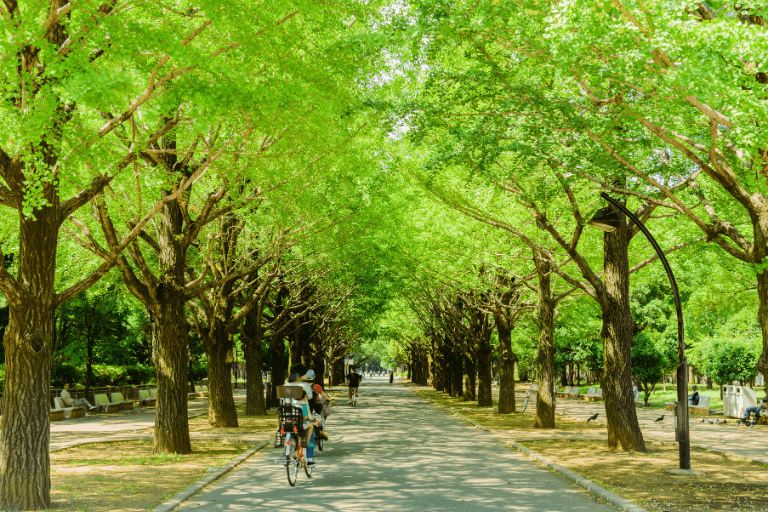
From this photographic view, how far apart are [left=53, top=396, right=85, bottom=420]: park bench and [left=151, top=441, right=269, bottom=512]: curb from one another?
1490 cm

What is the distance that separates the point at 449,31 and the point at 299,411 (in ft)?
21.2

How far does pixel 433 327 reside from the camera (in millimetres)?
43656

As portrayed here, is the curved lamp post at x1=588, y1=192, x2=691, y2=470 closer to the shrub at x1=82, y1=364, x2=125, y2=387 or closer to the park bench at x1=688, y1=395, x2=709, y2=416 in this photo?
the park bench at x1=688, y1=395, x2=709, y2=416

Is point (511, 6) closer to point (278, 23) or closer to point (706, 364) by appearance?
point (278, 23)

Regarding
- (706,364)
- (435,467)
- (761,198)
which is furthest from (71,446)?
(706,364)

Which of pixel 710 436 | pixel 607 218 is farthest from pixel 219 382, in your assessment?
pixel 710 436

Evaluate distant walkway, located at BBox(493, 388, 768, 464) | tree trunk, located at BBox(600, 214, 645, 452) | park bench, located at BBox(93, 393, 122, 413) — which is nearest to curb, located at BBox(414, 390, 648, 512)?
tree trunk, located at BBox(600, 214, 645, 452)

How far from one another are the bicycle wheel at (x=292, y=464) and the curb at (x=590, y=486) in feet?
14.3

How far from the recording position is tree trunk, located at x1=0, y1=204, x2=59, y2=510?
27.8 feet

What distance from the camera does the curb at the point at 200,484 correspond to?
848 centimetres

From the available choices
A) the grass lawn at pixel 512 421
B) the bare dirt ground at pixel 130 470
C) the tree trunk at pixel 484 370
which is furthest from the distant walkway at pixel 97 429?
the tree trunk at pixel 484 370

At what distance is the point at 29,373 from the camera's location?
873cm

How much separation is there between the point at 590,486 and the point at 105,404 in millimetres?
25288

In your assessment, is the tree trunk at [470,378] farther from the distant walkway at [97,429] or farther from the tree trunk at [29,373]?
the tree trunk at [29,373]
